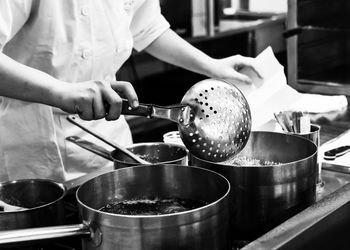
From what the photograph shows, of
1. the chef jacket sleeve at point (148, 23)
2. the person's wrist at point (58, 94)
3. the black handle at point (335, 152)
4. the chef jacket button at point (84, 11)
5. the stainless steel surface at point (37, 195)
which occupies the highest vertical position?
the chef jacket button at point (84, 11)

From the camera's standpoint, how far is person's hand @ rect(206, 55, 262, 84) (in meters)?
2.11

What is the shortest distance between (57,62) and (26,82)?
412 mm

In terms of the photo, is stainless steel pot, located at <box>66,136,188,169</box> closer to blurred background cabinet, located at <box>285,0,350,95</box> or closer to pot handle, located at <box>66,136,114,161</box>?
pot handle, located at <box>66,136,114,161</box>

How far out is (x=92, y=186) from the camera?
1.31 m

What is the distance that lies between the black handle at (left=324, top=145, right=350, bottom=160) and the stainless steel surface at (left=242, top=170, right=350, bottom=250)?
15.0 inches

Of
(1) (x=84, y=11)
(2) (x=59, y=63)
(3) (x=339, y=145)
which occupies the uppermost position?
(1) (x=84, y=11)

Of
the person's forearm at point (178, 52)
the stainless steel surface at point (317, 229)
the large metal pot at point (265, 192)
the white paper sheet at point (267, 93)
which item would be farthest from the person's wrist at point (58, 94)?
the person's forearm at point (178, 52)

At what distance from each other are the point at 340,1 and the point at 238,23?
2.31 metres

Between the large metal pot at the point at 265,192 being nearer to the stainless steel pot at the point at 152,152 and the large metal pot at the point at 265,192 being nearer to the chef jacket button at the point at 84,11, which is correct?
the stainless steel pot at the point at 152,152

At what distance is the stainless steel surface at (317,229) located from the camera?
1204mm

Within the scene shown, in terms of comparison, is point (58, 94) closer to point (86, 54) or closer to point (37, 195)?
point (37, 195)

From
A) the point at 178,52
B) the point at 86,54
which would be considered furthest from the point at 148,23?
the point at 86,54

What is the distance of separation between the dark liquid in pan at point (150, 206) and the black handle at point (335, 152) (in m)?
0.66

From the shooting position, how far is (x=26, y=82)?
154 cm
